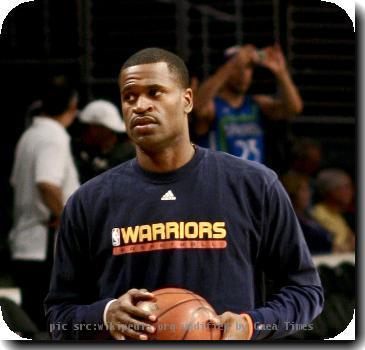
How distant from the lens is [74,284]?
3.15 meters

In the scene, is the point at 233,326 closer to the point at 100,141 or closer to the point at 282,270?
the point at 282,270

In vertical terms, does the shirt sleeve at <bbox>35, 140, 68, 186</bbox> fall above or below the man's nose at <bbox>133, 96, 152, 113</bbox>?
below

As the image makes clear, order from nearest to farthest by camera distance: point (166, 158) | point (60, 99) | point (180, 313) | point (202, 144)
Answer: point (180, 313) → point (166, 158) → point (202, 144) → point (60, 99)

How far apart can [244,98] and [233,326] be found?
1081mm

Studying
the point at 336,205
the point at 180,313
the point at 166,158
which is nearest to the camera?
the point at 180,313

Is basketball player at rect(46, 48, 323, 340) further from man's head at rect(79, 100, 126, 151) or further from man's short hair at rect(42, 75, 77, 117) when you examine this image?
man's short hair at rect(42, 75, 77, 117)

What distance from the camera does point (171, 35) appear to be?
146 inches

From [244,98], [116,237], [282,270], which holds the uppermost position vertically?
[244,98]

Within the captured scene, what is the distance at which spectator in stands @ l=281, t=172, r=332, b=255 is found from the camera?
3.78m

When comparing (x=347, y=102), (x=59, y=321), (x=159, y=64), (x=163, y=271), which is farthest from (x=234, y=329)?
(x=347, y=102)

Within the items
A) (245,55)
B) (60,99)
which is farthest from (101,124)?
(245,55)

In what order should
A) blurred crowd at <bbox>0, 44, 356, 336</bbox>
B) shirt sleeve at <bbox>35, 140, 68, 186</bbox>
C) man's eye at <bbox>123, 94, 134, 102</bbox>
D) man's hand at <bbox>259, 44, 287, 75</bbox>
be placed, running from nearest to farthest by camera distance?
man's eye at <bbox>123, 94, 134, 102</bbox> → blurred crowd at <bbox>0, 44, 356, 336</bbox> → man's hand at <bbox>259, 44, 287, 75</bbox> → shirt sleeve at <bbox>35, 140, 68, 186</bbox>

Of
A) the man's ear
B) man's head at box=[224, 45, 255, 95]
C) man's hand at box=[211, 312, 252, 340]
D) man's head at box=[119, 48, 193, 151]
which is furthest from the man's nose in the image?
man's head at box=[224, 45, 255, 95]

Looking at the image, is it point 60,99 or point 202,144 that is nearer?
point 202,144
